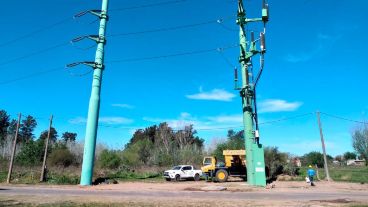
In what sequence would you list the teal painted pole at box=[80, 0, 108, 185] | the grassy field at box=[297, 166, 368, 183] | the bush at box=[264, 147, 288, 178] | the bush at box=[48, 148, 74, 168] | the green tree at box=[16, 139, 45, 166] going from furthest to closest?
1. the green tree at box=[16, 139, 45, 166]
2. the bush at box=[48, 148, 74, 168]
3. the bush at box=[264, 147, 288, 178]
4. the grassy field at box=[297, 166, 368, 183]
5. the teal painted pole at box=[80, 0, 108, 185]

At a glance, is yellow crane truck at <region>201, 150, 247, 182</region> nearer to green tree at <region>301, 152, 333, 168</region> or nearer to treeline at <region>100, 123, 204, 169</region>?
treeline at <region>100, 123, 204, 169</region>

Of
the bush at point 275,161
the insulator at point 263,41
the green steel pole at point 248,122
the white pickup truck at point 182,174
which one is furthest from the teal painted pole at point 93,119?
the bush at point 275,161

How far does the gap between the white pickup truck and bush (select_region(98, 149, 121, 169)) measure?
69.3 feet

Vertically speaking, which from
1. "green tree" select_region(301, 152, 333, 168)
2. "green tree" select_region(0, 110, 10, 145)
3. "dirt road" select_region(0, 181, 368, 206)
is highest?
"green tree" select_region(0, 110, 10, 145)

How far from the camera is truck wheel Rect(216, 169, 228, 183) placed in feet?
102

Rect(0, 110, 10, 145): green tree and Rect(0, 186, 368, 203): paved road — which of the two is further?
Rect(0, 110, 10, 145): green tree

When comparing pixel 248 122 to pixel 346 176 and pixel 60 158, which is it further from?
pixel 60 158

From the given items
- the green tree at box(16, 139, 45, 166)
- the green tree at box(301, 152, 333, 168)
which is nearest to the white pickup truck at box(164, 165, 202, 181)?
the green tree at box(16, 139, 45, 166)

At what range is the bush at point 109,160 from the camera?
55831 millimetres

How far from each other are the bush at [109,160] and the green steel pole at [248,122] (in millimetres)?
33579

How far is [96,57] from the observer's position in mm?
33094

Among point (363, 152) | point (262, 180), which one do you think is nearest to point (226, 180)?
point (262, 180)

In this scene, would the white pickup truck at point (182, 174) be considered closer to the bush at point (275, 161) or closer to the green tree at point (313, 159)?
the bush at point (275, 161)

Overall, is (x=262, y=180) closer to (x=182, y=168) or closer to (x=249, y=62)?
Result: (x=249, y=62)
